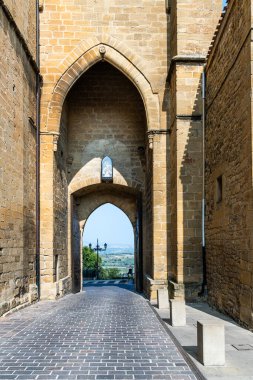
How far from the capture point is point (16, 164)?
10.1 metres

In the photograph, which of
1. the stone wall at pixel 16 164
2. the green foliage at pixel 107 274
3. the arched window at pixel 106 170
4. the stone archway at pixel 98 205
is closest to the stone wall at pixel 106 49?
the stone wall at pixel 16 164

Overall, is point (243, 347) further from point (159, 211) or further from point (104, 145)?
point (104, 145)

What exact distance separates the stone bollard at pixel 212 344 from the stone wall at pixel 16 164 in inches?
194

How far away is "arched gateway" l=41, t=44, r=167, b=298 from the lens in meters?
13.0

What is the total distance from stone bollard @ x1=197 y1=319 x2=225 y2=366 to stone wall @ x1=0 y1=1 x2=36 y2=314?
494 cm

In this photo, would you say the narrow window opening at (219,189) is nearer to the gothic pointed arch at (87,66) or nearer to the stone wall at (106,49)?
the stone wall at (106,49)

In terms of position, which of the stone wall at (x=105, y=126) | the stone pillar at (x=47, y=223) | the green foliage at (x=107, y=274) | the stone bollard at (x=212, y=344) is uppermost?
the stone wall at (x=105, y=126)

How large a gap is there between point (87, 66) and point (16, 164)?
15.7 feet

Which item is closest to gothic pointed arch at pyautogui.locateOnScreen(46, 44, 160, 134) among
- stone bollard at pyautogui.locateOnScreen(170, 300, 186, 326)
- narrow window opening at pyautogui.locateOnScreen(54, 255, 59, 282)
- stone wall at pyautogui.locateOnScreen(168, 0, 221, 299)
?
stone wall at pyautogui.locateOnScreen(168, 0, 221, 299)

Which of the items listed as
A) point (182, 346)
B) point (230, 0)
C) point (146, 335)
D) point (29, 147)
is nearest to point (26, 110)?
point (29, 147)

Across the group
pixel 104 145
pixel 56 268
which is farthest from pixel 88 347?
pixel 104 145

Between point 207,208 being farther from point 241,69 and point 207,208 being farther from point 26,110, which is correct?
point 26,110

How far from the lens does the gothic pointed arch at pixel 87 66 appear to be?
13219 mm

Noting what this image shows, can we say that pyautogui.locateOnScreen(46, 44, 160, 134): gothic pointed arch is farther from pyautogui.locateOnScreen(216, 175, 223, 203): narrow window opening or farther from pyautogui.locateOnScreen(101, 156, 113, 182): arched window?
pyautogui.locateOnScreen(216, 175, 223, 203): narrow window opening
